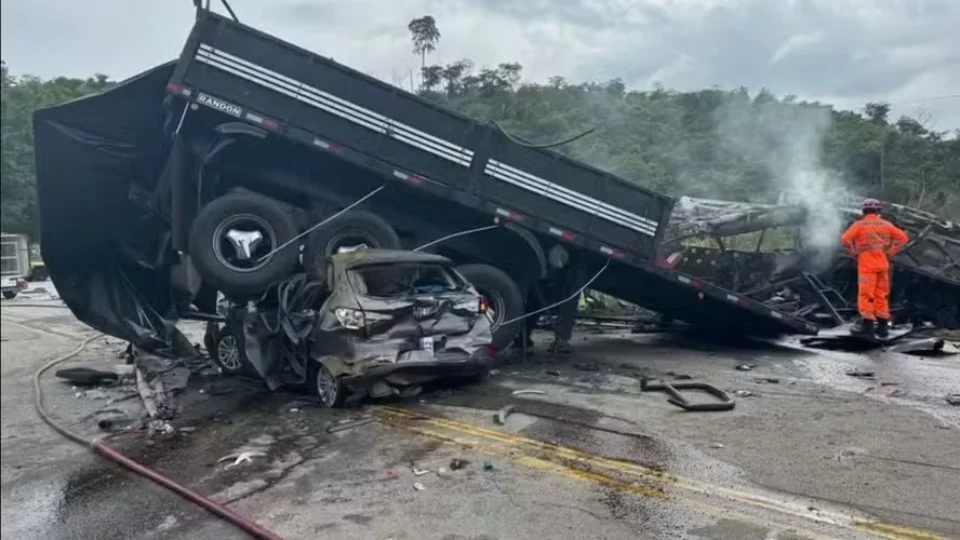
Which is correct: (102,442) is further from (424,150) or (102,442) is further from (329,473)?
(424,150)

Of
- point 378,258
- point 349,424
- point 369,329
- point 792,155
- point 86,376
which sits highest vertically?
point 792,155

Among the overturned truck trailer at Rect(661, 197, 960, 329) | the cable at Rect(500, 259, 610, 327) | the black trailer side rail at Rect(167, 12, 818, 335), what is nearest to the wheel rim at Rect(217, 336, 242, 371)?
the black trailer side rail at Rect(167, 12, 818, 335)

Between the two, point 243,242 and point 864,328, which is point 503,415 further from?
point 864,328

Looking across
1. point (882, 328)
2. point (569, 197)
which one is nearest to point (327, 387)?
point (569, 197)

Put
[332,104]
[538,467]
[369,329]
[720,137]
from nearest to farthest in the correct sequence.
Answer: [538,467] → [369,329] → [332,104] → [720,137]

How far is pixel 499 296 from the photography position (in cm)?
961

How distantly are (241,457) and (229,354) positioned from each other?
11.4ft

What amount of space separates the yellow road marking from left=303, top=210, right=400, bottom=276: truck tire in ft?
9.45

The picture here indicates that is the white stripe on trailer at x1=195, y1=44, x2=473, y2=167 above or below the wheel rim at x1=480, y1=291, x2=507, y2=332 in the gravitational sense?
above

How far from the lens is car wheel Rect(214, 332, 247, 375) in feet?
28.4

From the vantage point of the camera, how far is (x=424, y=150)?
8.98 m

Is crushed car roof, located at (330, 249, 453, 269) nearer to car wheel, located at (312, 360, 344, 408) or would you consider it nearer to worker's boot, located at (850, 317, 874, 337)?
car wheel, located at (312, 360, 344, 408)

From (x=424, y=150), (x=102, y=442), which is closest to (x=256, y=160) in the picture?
(x=424, y=150)

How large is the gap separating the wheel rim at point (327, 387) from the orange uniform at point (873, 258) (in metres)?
6.63
